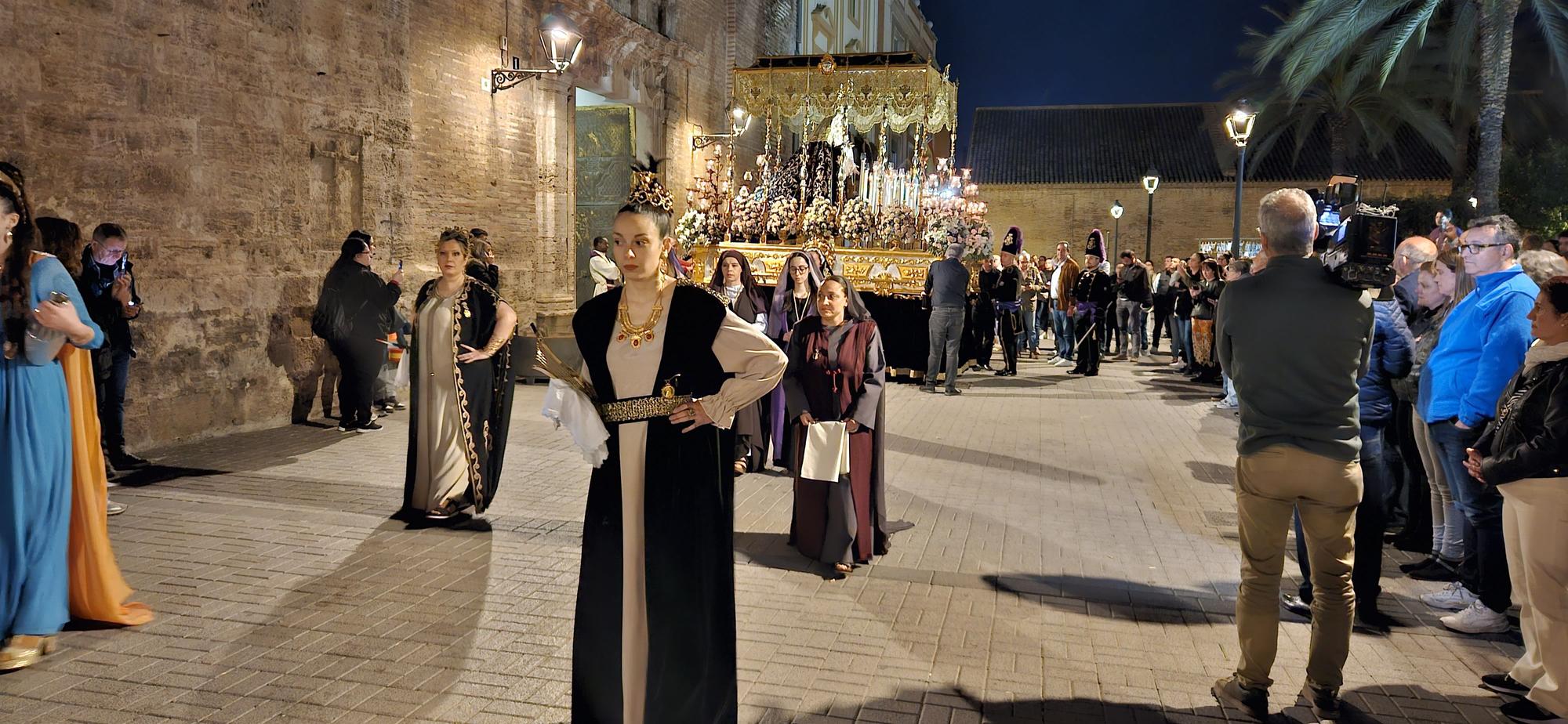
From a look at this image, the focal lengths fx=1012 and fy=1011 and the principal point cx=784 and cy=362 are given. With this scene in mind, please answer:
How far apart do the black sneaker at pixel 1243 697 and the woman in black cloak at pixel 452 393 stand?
4665 millimetres

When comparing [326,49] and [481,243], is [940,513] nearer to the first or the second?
[481,243]

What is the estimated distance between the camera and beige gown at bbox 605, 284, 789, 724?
339cm

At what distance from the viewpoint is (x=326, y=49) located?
34.5ft

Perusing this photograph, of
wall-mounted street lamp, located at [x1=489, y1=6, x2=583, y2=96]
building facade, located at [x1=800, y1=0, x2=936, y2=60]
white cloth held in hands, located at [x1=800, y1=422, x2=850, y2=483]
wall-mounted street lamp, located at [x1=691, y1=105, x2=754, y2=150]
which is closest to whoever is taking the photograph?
white cloth held in hands, located at [x1=800, y1=422, x2=850, y2=483]

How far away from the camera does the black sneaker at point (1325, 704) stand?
396 cm

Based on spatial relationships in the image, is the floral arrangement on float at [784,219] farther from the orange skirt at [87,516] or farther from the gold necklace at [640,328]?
the gold necklace at [640,328]

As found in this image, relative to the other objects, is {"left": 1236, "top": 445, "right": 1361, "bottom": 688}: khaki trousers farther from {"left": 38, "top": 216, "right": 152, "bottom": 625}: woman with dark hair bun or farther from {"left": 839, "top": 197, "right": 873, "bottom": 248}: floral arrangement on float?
{"left": 839, "top": 197, "right": 873, "bottom": 248}: floral arrangement on float

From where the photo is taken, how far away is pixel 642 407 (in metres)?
3.39

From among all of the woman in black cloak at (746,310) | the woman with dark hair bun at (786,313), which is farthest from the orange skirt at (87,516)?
the woman with dark hair bun at (786,313)

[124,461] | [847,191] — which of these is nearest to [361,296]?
[124,461]

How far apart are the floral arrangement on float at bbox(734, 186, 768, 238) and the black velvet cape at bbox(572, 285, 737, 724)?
39.2 ft

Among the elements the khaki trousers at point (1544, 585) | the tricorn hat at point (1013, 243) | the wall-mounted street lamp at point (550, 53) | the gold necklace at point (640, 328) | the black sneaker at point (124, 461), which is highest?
the wall-mounted street lamp at point (550, 53)

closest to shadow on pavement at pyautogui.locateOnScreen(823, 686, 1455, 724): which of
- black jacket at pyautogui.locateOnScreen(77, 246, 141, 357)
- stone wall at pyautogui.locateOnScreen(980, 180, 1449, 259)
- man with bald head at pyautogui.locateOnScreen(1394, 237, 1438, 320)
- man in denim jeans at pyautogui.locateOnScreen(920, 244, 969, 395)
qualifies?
man with bald head at pyautogui.locateOnScreen(1394, 237, 1438, 320)

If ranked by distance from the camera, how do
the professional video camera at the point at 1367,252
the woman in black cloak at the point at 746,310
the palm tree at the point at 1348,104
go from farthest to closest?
the palm tree at the point at 1348,104 < the woman in black cloak at the point at 746,310 < the professional video camera at the point at 1367,252
